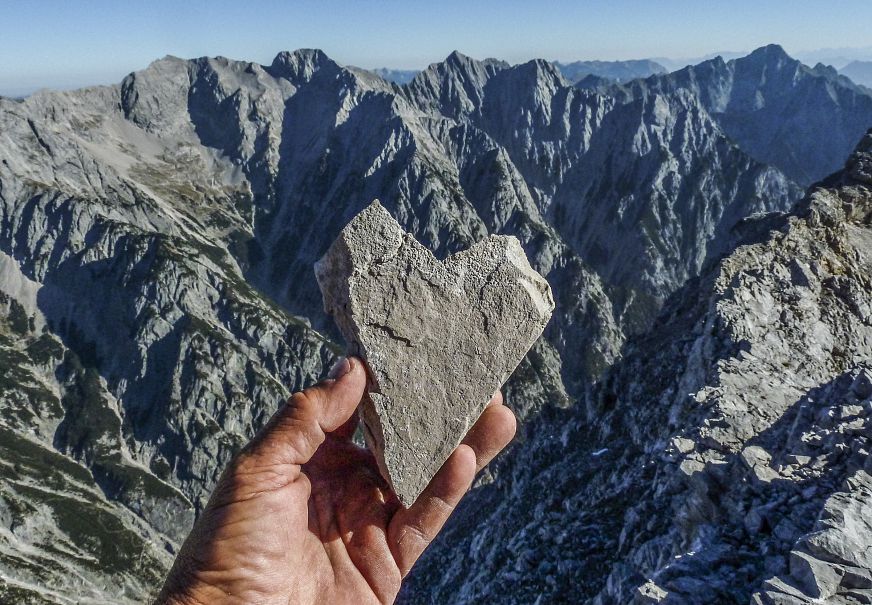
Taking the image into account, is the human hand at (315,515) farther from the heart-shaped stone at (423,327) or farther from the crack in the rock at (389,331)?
the crack in the rock at (389,331)

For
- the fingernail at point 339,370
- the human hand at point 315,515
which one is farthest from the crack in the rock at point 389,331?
the fingernail at point 339,370

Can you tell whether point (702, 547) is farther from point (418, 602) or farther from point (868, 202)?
point (868, 202)

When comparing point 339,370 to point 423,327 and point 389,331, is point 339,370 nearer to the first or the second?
point 389,331

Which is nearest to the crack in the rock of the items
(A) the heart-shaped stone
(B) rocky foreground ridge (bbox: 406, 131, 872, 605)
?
(A) the heart-shaped stone

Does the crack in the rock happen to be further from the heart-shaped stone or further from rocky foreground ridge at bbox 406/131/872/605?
rocky foreground ridge at bbox 406/131/872/605

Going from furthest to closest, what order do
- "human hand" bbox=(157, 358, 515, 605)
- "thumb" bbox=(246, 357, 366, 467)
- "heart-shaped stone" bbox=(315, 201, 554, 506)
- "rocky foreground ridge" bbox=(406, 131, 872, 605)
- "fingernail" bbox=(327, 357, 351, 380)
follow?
"rocky foreground ridge" bbox=(406, 131, 872, 605) → "heart-shaped stone" bbox=(315, 201, 554, 506) → "fingernail" bbox=(327, 357, 351, 380) → "thumb" bbox=(246, 357, 366, 467) → "human hand" bbox=(157, 358, 515, 605)

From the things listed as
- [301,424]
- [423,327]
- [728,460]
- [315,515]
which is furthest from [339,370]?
[728,460]

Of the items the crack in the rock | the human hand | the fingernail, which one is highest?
the crack in the rock
